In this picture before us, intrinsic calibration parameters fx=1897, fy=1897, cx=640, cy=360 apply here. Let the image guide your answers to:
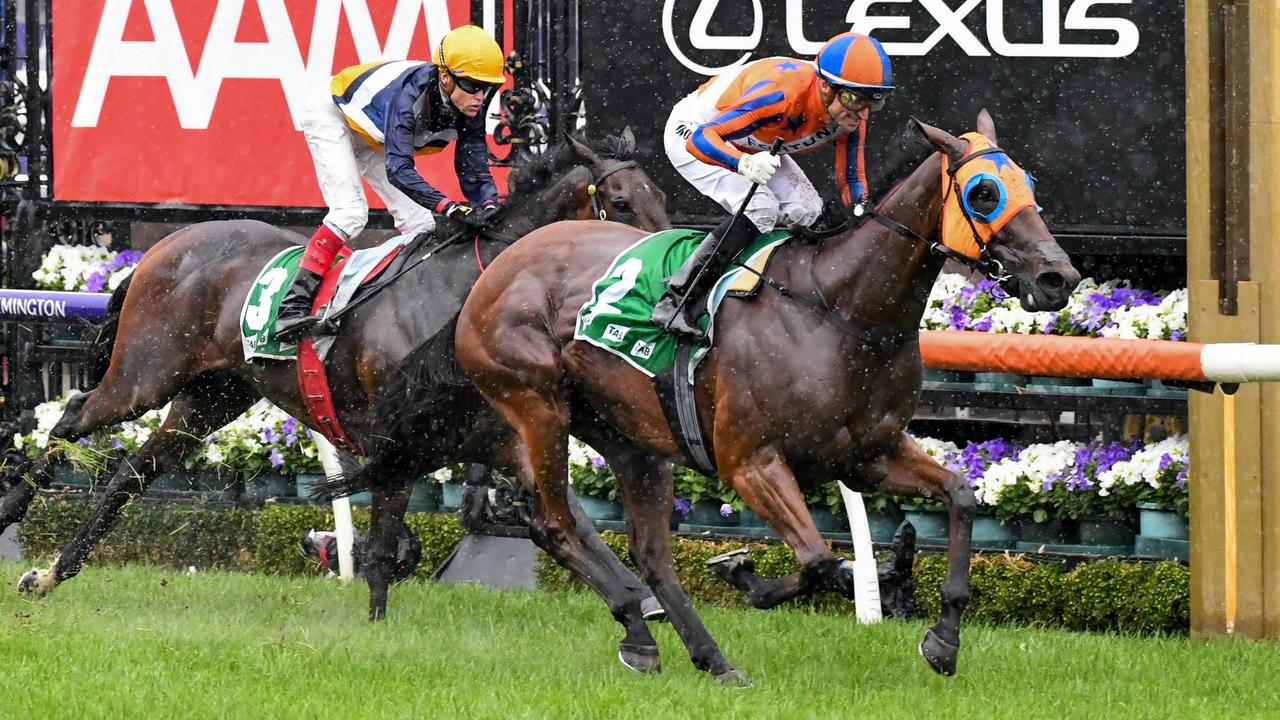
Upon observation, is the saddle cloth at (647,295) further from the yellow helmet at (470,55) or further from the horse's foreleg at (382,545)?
the horse's foreleg at (382,545)

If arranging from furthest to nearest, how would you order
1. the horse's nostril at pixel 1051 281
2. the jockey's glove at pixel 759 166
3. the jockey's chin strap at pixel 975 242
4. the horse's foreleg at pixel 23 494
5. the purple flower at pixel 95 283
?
the purple flower at pixel 95 283
the horse's foreleg at pixel 23 494
the jockey's glove at pixel 759 166
the jockey's chin strap at pixel 975 242
the horse's nostril at pixel 1051 281

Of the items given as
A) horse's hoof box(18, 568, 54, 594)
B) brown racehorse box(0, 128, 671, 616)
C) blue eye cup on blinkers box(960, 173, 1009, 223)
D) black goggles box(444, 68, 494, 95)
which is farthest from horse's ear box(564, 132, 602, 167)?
horse's hoof box(18, 568, 54, 594)

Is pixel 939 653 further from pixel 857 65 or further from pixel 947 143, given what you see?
pixel 857 65

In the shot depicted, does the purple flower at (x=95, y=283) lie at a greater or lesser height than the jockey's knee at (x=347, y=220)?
lesser

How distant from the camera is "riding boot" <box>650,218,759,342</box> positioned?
5.71 m

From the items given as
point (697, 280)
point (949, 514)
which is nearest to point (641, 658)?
point (949, 514)

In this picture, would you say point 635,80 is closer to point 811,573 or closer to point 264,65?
point 264,65

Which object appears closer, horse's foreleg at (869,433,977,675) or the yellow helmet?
horse's foreleg at (869,433,977,675)

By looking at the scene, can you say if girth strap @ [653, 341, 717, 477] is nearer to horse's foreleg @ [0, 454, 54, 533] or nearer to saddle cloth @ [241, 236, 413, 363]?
saddle cloth @ [241, 236, 413, 363]

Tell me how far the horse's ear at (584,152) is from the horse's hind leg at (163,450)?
5.73 ft

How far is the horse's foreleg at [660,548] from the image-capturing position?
5.73 m

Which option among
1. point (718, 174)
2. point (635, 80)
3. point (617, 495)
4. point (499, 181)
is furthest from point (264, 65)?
point (718, 174)

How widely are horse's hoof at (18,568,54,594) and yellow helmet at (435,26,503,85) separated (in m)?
2.58

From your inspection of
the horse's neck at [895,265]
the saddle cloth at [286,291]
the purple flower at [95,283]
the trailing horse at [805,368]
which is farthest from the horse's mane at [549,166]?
the purple flower at [95,283]
